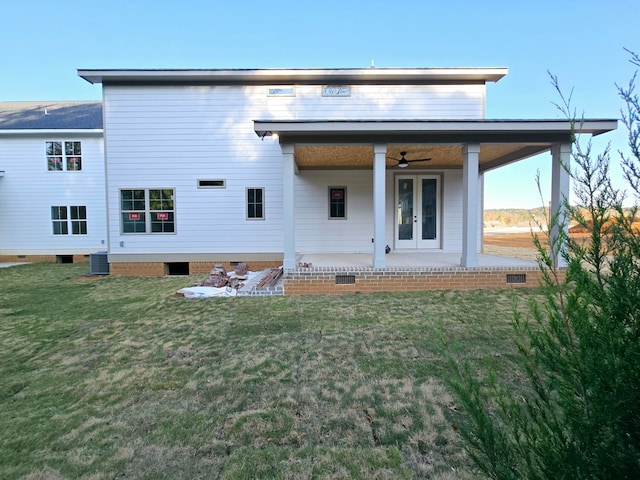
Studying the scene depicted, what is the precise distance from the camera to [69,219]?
1287 cm

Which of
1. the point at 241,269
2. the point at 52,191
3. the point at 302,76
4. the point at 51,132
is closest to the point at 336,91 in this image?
the point at 302,76

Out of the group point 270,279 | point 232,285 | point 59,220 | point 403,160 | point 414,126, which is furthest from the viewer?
point 59,220

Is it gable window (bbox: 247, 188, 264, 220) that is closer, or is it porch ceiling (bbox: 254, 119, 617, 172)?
porch ceiling (bbox: 254, 119, 617, 172)

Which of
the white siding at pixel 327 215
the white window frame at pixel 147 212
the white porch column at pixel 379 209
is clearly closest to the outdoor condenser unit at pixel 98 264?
the white window frame at pixel 147 212

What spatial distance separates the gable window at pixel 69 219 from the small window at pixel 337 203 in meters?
10.7

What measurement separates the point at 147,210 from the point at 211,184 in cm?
209

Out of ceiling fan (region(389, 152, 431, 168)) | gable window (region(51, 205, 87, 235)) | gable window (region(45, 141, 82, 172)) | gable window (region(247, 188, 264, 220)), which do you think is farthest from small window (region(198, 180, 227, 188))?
gable window (region(45, 141, 82, 172))

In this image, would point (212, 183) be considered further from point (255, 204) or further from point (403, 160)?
point (403, 160)

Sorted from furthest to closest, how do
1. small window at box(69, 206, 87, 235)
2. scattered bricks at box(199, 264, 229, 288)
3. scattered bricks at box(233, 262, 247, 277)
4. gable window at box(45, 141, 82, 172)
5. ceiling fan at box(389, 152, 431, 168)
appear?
small window at box(69, 206, 87, 235), gable window at box(45, 141, 82, 172), scattered bricks at box(233, 262, 247, 277), ceiling fan at box(389, 152, 431, 168), scattered bricks at box(199, 264, 229, 288)

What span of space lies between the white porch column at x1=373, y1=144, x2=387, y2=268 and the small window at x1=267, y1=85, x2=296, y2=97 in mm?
4098

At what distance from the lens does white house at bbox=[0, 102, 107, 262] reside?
41.4 ft

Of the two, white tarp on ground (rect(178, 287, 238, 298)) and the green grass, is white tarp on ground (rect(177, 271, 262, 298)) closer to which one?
white tarp on ground (rect(178, 287, 238, 298))

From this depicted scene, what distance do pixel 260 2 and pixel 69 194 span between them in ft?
39.4

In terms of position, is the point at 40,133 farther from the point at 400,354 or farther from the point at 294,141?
the point at 400,354
